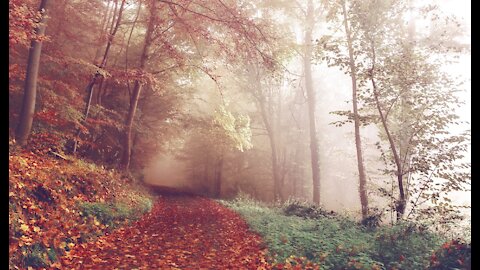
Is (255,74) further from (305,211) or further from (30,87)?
(30,87)

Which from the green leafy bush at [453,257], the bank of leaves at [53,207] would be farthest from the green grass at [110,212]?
the green leafy bush at [453,257]

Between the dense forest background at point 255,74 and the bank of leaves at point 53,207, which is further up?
the dense forest background at point 255,74

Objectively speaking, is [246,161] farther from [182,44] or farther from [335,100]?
[182,44]

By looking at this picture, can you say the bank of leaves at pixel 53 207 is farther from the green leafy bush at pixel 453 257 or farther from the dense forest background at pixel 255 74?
the green leafy bush at pixel 453 257

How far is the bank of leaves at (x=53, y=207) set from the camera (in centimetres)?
547

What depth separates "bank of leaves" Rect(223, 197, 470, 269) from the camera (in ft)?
20.4

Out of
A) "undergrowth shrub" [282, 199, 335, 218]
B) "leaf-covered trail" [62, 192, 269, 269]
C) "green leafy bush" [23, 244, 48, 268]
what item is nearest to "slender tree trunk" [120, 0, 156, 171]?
"leaf-covered trail" [62, 192, 269, 269]

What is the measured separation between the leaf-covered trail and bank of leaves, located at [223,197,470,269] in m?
0.55

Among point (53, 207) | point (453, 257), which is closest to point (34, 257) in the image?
point (53, 207)

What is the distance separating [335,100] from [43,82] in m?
28.2

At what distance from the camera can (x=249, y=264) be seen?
6.84m

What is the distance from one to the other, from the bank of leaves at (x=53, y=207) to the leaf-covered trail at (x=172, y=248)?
1.18ft

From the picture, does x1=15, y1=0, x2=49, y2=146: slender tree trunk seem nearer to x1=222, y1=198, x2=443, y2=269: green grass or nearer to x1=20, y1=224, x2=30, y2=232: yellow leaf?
x1=20, y1=224, x2=30, y2=232: yellow leaf
